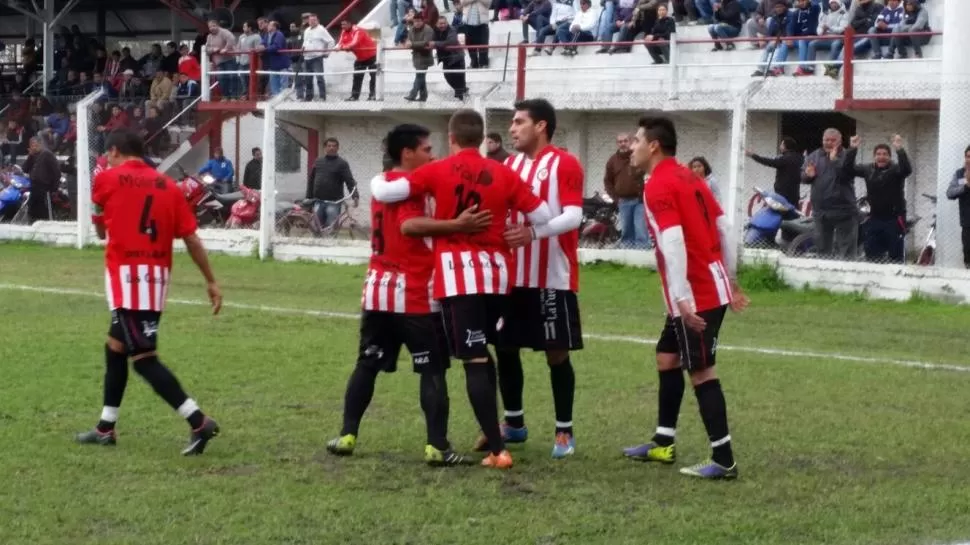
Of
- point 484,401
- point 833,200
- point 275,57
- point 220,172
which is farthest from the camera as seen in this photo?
point 275,57

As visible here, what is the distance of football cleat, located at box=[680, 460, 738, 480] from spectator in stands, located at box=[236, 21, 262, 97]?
2079cm

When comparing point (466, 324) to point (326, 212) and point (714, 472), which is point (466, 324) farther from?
point (326, 212)

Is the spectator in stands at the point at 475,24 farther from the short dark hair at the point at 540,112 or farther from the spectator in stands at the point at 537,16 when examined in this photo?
the short dark hair at the point at 540,112

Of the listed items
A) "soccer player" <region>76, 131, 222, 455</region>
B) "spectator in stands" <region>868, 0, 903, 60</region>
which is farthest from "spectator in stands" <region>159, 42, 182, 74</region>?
"soccer player" <region>76, 131, 222, 455</region>

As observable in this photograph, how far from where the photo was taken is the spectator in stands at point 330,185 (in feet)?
75.5

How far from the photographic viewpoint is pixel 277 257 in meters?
23.1

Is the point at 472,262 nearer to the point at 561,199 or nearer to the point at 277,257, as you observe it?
the point at 561,199

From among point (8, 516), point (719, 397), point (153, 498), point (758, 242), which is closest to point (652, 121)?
point (719, 397)

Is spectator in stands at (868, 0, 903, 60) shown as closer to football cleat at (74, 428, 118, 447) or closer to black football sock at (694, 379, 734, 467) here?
black football sock at (694, 379, 734, 467)

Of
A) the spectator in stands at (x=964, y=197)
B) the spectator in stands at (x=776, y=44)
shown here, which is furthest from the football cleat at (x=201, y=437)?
the spectator in stands at (x=776, y=44)

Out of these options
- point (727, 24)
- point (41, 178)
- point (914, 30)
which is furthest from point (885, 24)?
point (41, 178)

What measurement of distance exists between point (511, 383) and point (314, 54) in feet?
63.3

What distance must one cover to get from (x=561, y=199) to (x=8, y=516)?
10.9 feet

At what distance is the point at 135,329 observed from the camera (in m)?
8.75
